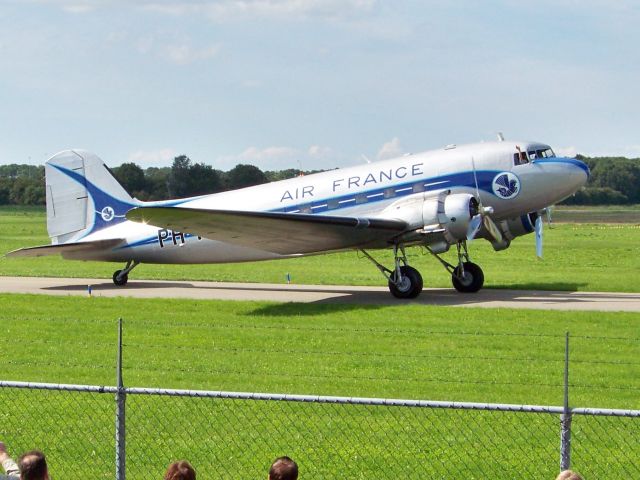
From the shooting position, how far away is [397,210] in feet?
93.9

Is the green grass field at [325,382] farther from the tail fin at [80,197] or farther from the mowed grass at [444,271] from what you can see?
the mowed grass at [444,271]

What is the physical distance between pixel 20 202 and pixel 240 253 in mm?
96614

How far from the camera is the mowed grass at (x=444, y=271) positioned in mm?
35750

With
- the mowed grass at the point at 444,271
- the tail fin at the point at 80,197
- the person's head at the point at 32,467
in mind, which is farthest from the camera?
the mowed grass at the point at 444,271

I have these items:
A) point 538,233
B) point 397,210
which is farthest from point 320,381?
point 538,233

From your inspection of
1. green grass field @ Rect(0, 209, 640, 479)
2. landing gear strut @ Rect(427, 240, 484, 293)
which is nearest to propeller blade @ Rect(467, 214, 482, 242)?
landing gear strut @ Rect(427, 240, 484, 293)

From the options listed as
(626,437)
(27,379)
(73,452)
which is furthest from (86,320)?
(626,437)

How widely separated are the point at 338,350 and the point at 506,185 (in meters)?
10.7

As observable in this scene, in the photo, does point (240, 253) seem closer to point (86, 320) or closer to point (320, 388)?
point (86, 320)

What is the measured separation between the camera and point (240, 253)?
3111cm

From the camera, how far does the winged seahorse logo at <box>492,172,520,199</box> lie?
28188mm

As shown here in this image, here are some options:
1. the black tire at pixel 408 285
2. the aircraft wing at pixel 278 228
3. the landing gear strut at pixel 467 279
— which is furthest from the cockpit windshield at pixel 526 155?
the black tire at pixel 408 285

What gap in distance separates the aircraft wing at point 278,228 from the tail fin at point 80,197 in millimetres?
6659

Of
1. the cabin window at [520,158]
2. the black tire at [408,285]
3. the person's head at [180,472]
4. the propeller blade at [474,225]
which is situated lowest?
the black tire at [408,285]
